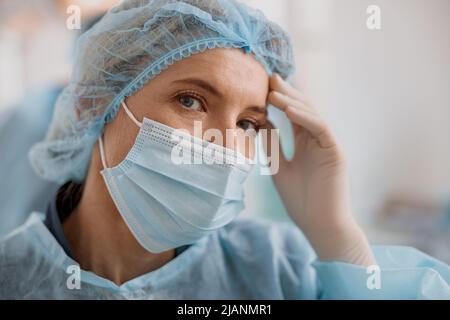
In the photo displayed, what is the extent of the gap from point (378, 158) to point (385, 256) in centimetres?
94

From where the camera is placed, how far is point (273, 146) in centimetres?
108

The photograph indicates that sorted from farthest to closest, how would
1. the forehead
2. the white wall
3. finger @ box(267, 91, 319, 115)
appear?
1. the white wall
2. finger @ box(267, 91, 319, 115)
3. the forehead

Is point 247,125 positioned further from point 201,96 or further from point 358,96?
point 358,96

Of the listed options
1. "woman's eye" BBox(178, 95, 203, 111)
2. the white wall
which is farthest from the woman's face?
the white wall

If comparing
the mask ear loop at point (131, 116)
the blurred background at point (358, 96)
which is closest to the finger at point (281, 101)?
the blurred background at point (358, 96)

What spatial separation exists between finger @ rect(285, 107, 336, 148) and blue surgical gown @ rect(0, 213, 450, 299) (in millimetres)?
267

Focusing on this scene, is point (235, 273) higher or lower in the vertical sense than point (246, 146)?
lower

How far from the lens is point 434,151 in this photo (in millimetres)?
1961

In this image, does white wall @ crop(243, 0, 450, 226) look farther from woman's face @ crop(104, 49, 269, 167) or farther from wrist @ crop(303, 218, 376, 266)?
wrist @ crop(303, 218, 376, 266)

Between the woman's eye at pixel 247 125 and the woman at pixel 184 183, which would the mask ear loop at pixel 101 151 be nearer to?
the woman at pixel 184 183

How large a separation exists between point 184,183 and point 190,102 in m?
0.15

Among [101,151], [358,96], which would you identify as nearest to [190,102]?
[101,151]

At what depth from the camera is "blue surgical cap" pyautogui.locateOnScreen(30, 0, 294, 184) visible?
86 cm
